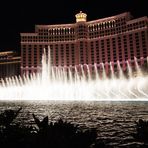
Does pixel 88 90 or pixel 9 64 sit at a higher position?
pixel 9 64

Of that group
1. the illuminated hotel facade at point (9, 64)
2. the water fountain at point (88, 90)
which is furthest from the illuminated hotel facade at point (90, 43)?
the illuminated hotel facade at point (9, 64)

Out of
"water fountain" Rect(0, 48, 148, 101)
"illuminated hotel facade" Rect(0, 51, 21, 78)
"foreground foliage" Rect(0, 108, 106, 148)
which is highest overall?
"illuminated hotel facade" Rect(0, 51, 21, 78)

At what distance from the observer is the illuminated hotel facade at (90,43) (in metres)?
124

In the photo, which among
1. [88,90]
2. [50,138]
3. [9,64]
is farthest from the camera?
[9,64]

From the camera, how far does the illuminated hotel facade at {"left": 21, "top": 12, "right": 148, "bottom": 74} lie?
408ft

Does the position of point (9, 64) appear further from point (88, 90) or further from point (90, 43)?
point (88, 90)

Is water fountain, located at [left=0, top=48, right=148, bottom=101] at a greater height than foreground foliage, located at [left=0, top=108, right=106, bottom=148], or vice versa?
water fountain, located at [left=0, top=48, right=148, bottom=101]

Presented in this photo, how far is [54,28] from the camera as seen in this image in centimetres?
14975

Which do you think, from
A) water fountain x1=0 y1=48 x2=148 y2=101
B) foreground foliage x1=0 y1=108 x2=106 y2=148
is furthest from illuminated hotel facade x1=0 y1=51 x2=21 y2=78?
foreground foliage x1=0 y1=108 x2=106 y2=148

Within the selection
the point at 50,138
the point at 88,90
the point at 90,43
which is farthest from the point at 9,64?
the point at 50,138

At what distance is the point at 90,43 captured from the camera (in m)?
142

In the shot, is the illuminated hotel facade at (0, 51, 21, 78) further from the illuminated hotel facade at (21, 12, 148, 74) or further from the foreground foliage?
the foreground foliage

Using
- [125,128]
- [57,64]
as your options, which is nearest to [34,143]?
[125,128]

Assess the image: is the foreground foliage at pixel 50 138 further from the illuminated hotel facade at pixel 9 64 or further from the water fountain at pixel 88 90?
the illuminated hotel facade at pixel 9 64
